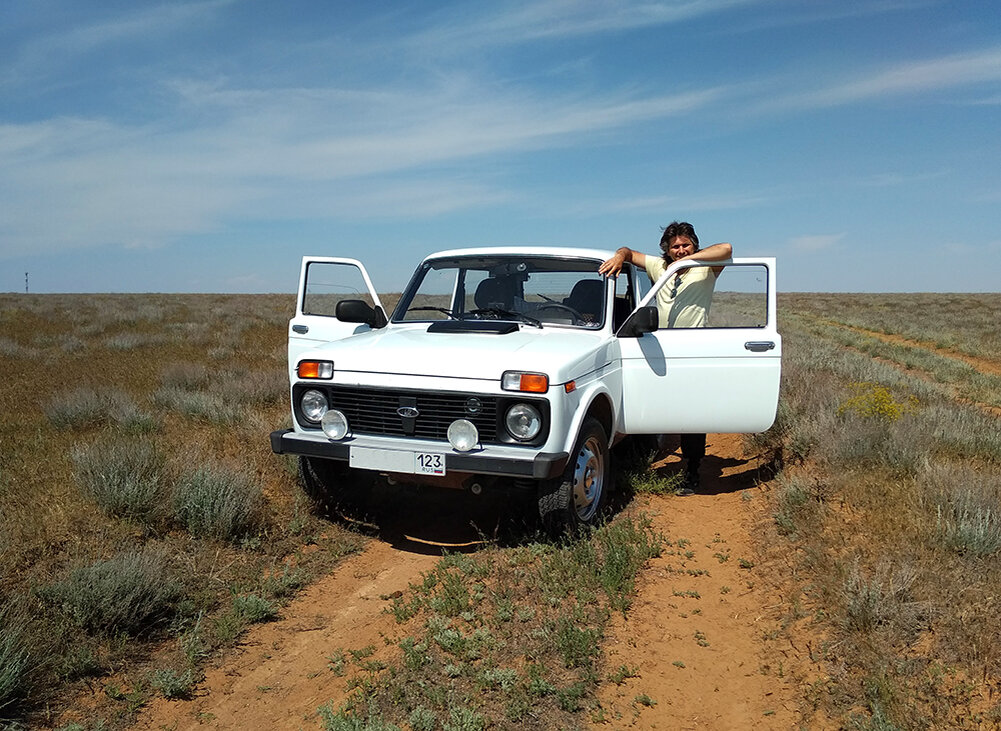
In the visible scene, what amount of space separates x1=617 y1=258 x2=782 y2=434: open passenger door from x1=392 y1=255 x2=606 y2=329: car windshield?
50cm

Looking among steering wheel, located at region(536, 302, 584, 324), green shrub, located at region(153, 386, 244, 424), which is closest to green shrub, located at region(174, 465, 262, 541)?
steering wheel, located at region(536, 302, 584, 324)

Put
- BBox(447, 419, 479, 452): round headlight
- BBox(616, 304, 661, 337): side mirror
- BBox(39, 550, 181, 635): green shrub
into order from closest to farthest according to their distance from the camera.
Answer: BBox(39, 550, 181, 635): green shrub, BBox(447, 419, 479, 452): round headlight, BBox(616, 304, 661, 337): side mirror

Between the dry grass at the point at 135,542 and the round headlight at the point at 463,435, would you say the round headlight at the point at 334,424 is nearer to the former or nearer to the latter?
the round headlight at the point at 463,435

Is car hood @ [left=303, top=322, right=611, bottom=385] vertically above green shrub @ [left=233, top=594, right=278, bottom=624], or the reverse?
car hood @ [left=303, top=322, right=611, bottom=385]

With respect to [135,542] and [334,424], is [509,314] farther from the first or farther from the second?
[135,542]

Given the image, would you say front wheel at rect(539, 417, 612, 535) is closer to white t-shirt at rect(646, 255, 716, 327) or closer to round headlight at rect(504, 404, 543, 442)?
round headlight at rect(504, 404, 543, 442)

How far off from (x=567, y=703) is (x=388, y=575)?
74.6 inches

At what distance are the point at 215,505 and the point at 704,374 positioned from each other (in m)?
3.60

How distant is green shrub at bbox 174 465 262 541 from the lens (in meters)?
4.95

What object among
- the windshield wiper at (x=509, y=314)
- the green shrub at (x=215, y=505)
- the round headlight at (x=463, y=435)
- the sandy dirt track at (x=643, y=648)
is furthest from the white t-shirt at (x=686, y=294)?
the green shrub at (x=215, y=505)

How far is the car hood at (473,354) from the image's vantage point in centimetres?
447

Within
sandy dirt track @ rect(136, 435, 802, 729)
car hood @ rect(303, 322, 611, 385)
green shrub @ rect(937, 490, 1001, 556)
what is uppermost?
car hood @ rect(303, 322, 611, 385)

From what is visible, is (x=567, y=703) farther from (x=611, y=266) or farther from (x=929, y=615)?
(x=611, y=266)

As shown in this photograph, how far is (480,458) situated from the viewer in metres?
4.36
